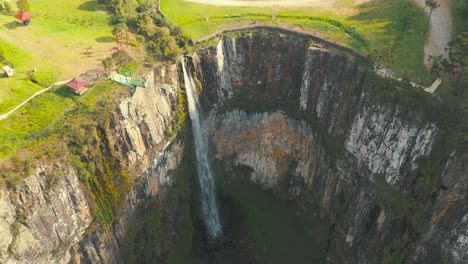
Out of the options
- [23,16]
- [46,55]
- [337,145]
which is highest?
[23,16]

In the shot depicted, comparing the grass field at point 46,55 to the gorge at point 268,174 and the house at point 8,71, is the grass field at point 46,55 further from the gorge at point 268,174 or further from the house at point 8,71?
the gorge at point 268,174

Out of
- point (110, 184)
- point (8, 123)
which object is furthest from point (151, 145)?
point (8, 123)

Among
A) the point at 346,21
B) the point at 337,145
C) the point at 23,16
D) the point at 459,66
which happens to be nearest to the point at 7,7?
the point at 23,16

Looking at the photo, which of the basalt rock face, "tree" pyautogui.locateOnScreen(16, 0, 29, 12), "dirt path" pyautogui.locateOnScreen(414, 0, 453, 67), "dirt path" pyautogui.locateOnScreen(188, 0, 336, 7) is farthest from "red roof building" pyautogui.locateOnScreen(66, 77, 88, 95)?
"dirt path" pyautogui.locateOnScreen(414, 0, 453, 67)

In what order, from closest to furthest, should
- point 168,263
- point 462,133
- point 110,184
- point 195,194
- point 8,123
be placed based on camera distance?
point 462,133 → point 8,123 → point 110,184 → point 168,263 → point 195,194

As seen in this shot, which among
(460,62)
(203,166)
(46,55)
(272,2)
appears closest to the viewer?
(460,62)

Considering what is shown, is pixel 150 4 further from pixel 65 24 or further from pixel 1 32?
pixel 1 32

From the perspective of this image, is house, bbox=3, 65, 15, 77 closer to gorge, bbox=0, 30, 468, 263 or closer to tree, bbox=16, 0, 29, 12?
gorge, bbox=0, 30, 468, 263

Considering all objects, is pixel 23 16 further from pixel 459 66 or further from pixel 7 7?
pixel 459 66
